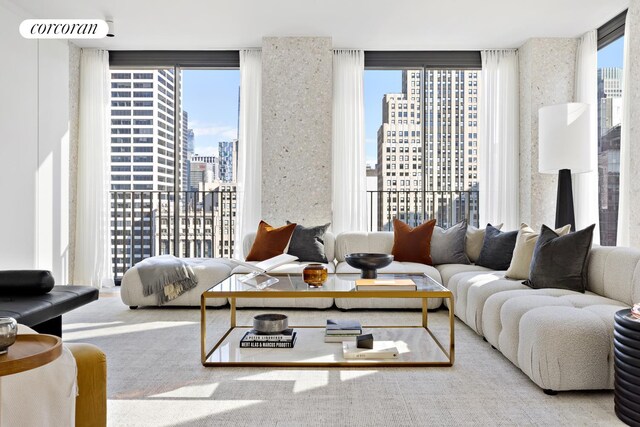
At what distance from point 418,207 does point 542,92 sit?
81.5 inches

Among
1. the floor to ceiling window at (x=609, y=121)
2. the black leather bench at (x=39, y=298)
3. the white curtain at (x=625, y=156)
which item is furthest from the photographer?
the floor to ceiling window at (x=609, y=121)

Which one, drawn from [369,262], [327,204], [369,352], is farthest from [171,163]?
[369,352]

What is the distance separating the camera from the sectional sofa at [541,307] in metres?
2.49

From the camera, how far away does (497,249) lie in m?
4.54

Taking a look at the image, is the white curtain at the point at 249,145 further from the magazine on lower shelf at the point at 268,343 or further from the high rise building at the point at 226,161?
the magazine on lower shelf at the point at 268,343

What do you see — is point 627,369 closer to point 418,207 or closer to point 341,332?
point 341,332

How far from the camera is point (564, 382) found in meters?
2.49

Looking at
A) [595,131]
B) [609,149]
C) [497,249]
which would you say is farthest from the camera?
[595,131]

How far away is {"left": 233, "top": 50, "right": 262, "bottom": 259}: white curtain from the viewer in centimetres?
616

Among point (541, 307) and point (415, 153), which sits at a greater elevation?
point (415, 153)

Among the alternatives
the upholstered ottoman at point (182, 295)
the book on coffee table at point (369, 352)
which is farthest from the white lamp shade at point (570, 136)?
the upholstered ottoman at point (182, 295)

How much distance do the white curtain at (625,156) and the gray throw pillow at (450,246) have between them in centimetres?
139

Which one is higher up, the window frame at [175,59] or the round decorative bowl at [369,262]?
the window frame at [175,59]

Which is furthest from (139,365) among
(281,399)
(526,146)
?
(526,146)
